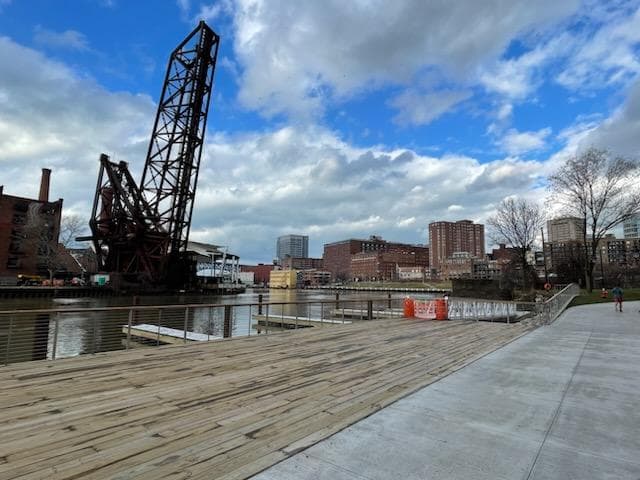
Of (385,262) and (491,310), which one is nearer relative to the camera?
(491,310)

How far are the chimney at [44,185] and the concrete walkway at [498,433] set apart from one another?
68.6 meters

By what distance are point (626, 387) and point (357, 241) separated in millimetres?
186595

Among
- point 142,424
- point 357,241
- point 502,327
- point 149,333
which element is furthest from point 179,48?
point 357,241

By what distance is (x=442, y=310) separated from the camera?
48.2 ft

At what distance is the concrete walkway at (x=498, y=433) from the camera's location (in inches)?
111

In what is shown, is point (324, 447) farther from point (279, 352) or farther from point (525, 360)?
point (525, 360)

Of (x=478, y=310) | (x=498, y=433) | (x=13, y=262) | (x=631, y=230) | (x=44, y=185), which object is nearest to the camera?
(x=498, y=433)

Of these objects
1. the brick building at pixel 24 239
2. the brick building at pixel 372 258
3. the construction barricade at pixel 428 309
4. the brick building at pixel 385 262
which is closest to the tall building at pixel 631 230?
the brick building at pixel 385 262

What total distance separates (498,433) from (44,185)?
70.7m

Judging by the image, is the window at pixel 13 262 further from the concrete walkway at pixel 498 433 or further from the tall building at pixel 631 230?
the tall building at pixel 631 230

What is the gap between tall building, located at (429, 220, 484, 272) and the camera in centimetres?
17962

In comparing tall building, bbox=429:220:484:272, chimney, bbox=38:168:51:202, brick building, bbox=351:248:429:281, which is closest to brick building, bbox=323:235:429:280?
brick building, bbox=351:248:429:281

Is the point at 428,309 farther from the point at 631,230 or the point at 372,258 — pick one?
the point at 372,258

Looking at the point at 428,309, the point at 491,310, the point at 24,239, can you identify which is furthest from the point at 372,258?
the point at 428,309
